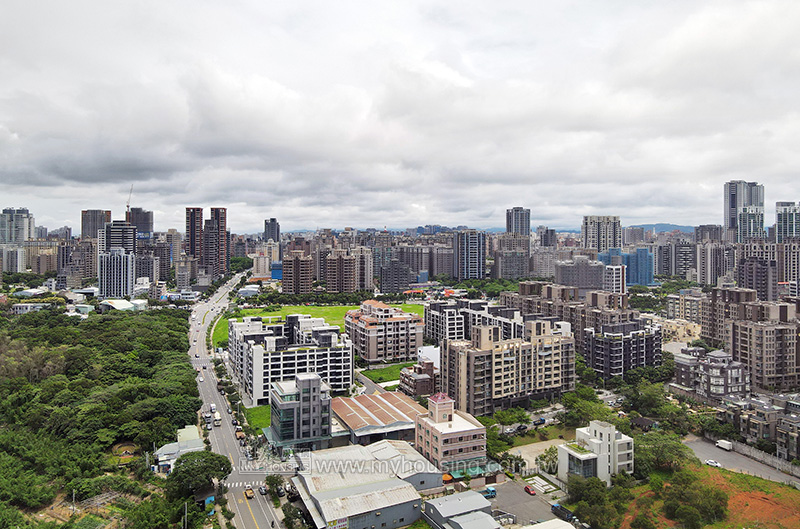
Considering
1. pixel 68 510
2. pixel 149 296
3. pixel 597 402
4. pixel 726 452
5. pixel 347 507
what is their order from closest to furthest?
pixel 347 507 < pixel 68 510 < pixel 726 452 < pixel 597 402 < pixel 149 296

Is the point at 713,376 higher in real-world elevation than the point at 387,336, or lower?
lower

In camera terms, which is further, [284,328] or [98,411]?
[284,328]

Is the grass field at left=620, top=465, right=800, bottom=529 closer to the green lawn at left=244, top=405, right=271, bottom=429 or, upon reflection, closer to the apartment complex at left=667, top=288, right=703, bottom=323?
the green lawn at left=244, top=405, right=271, bottom=429

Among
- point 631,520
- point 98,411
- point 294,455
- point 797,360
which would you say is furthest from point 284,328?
point 797,360

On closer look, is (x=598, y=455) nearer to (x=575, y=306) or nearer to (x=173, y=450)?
(x=173, y=450)

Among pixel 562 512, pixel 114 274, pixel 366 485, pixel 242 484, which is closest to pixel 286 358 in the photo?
pixel 242 484

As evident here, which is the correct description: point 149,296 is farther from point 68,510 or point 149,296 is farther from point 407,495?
point 407,495
